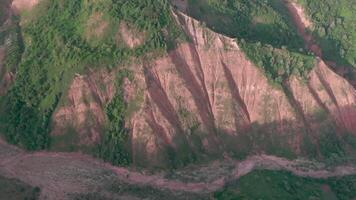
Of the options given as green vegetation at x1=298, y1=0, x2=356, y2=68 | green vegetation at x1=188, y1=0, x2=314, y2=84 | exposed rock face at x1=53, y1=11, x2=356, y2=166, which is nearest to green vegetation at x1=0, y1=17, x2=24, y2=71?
exposed rock face at x1=53, y1=11, x2=356, y2=166

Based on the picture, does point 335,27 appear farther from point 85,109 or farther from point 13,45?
point 13,45

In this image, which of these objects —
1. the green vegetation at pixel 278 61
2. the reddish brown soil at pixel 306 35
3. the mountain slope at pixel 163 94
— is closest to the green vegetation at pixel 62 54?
the mountain slope at pixel 163 94

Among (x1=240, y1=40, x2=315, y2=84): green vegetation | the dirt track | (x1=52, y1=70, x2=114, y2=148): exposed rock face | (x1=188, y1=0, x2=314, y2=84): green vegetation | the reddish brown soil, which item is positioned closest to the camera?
the dirt track

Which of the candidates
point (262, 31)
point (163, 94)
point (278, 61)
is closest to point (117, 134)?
point (163, 94)

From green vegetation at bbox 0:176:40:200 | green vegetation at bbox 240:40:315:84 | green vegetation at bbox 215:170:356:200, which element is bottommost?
green vegetation at bbox 215:170:356:200

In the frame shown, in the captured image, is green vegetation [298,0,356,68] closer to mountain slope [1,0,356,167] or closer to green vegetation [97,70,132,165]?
mountain slope [1,0,356,167]

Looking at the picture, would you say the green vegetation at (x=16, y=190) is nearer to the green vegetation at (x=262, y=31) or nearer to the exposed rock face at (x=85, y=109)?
the exposed rock face at (x=85, y=109)

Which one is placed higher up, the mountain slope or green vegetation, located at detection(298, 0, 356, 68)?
green vegetation, located at detection(298, 0, 356, 68)
